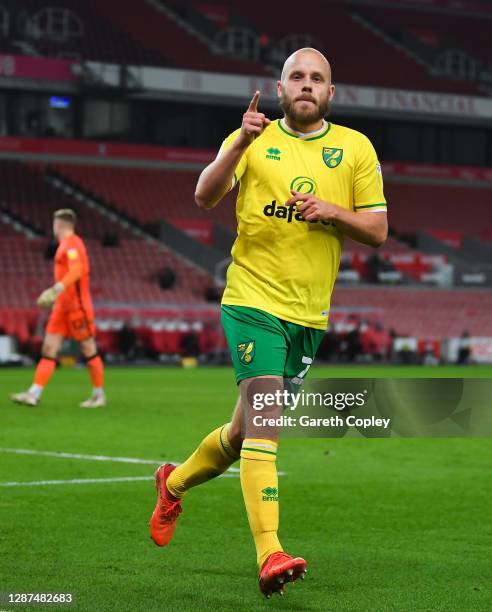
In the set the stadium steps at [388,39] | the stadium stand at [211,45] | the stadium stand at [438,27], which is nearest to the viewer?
the stadium stand at [211,45]

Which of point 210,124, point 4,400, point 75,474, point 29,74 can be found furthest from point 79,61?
point 75,474

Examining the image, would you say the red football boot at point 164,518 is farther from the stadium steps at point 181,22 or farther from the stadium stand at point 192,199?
the stadium steps at point 181,22

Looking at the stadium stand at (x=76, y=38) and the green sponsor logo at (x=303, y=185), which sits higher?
the stadium stand at (x=76, y=38)

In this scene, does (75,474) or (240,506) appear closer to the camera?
(240,506)

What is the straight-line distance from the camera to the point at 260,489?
545 centimetres

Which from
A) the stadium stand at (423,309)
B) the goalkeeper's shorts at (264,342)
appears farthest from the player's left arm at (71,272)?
the stadium stand at (423,309)

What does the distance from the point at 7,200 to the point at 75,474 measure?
101 feet

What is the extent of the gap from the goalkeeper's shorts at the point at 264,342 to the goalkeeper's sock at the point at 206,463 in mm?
500

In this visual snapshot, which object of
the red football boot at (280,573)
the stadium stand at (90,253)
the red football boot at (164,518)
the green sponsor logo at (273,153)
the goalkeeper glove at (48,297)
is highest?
the green sponsor logo at (273,153)

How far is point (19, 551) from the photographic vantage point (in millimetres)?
6262

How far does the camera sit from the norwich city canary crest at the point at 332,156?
582cm

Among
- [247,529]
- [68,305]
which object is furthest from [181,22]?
[247,529]

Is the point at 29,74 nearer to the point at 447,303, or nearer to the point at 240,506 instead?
the point at 447,303
